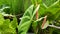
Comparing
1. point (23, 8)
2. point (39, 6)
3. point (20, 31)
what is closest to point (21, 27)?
point (20, 31)

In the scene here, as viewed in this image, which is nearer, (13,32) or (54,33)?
(13,32)

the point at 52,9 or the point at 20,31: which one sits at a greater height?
the point at 52,9

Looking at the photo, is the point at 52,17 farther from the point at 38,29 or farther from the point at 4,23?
the point at 4,23

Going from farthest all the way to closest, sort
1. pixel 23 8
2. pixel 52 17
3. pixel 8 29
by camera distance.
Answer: pixel 23 8 → pixel 52 17 → pixel 8 29

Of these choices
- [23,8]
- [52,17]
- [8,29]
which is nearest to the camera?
[8,29]

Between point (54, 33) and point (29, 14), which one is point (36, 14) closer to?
point (29, 14)

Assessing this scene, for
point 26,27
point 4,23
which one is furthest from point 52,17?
point 4,23
